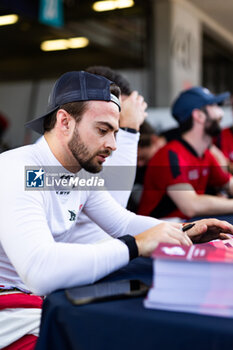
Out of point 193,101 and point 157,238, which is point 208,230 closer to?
point 157,238

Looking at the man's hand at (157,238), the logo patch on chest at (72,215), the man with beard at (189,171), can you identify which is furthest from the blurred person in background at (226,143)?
the man's hand at (157,238)

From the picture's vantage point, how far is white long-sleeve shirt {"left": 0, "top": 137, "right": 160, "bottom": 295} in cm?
110

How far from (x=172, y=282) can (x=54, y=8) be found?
14.9 feet

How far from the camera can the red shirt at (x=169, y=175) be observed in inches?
110

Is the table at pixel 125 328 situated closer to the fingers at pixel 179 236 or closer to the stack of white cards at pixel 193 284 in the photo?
the stack of white cards at pixel 193 284

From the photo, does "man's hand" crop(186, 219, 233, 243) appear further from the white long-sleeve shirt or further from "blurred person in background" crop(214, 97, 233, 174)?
"blurred person in background" crop(214, 97, 233, 174)

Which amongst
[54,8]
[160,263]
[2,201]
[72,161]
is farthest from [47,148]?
[54,8]

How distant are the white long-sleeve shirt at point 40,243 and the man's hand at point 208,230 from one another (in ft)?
1.29

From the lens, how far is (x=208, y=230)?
1514 mm

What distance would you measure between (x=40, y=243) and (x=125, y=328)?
0.31 meters

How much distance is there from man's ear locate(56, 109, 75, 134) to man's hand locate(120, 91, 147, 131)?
81 centimetres

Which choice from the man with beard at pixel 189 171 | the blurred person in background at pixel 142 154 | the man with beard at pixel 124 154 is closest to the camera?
the man with beard at pixel 124 154

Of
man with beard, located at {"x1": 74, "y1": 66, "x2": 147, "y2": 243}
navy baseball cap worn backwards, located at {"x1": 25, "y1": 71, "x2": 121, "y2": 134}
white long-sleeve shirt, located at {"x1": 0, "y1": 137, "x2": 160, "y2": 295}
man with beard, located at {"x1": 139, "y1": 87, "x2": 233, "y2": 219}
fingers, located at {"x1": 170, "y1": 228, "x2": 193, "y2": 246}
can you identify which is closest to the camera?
white long-sleeve shirt, located at {"x1": 0, "y1": 137, "x2": 160, "y2": 295}

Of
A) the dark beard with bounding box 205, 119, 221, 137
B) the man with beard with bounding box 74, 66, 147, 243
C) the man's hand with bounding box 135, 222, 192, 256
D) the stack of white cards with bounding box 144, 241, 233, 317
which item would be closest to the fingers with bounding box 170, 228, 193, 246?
the man's hand with bounding box 135, 222, 192, 256
